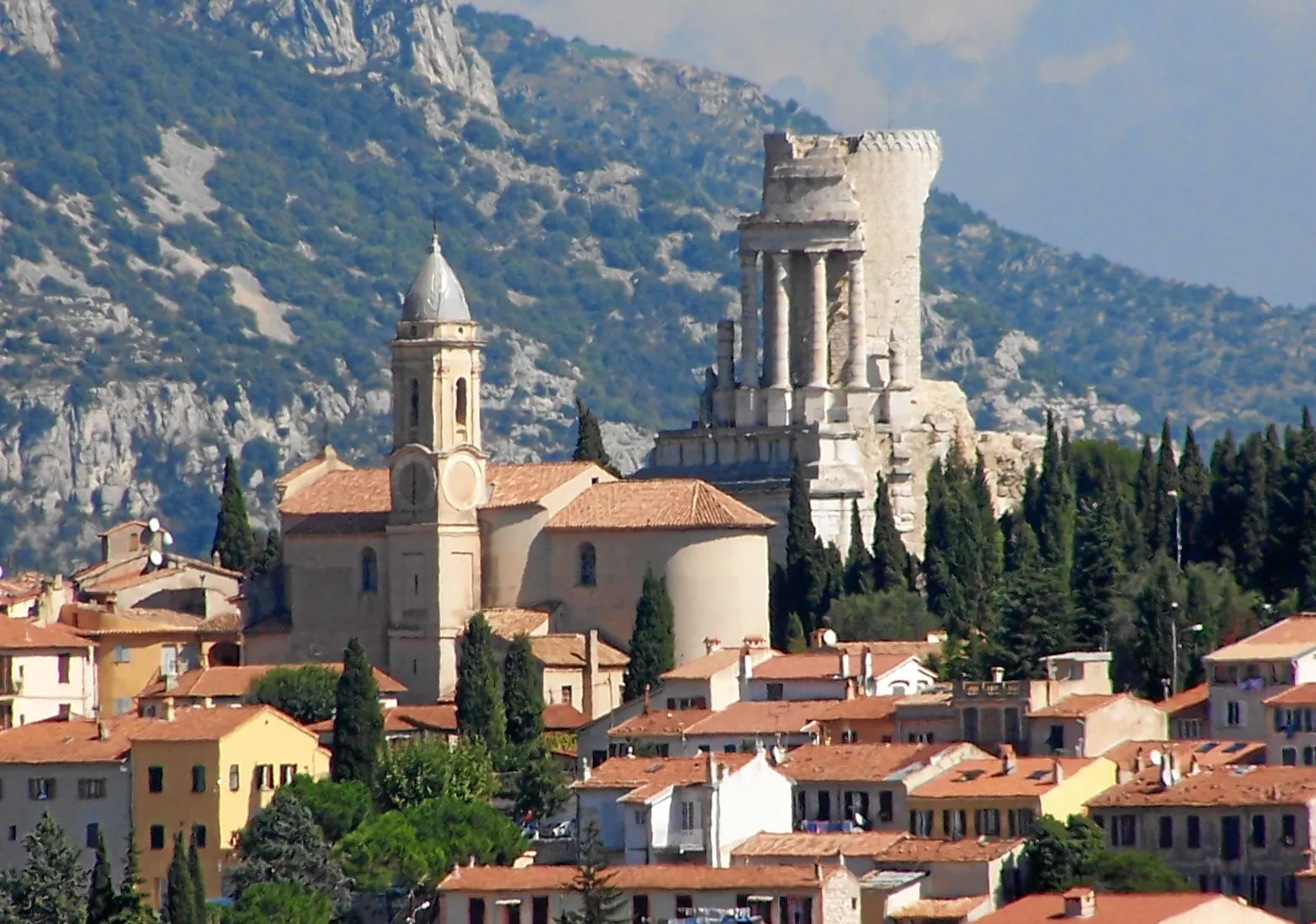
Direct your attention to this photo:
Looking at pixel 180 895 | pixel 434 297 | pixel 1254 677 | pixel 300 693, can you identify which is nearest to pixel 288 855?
pixel 180 895

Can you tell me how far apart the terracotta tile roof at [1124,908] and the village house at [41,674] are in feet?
115

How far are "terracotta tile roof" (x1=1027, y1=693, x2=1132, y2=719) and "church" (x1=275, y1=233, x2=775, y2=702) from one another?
635 inches

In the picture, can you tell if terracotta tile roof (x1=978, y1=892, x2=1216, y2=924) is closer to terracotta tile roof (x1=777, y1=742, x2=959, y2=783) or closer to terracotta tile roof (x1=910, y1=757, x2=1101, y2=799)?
terracotta tile roof (x1=910, y1=757, x2=1101, y2=799)

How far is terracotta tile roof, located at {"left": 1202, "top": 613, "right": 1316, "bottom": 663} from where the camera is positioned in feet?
295

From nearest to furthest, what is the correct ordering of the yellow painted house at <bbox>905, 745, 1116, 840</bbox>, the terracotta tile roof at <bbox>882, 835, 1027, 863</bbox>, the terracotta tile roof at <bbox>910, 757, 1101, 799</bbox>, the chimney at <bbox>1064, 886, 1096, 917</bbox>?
the chimney at <bbox>1064, 886, 1096, 917</bbox>
the terracotta tile roof at <bbox>882, 835, 1027, 863</bbox>
the yellow painted house at <bbox>905, 745, 1116, 840</bbox>
the terracotta tile roof at <bbox>910, 757, 1101, 799</bbox>

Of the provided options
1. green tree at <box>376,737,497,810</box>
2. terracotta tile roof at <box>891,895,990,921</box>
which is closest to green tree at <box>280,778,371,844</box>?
green tree at <box>376,737,497,810</box>

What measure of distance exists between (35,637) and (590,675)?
13698mm

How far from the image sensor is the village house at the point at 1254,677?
89000mm

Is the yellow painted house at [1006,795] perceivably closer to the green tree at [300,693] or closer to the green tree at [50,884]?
the green tree at [50,884]

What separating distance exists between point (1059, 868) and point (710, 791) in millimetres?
8271

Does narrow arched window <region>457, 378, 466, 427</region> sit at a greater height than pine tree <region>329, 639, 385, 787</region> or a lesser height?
greater

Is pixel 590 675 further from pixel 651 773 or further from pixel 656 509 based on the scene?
pixel 651 773

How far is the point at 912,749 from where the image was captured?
8769cm

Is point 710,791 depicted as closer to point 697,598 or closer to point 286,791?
point 286,791
